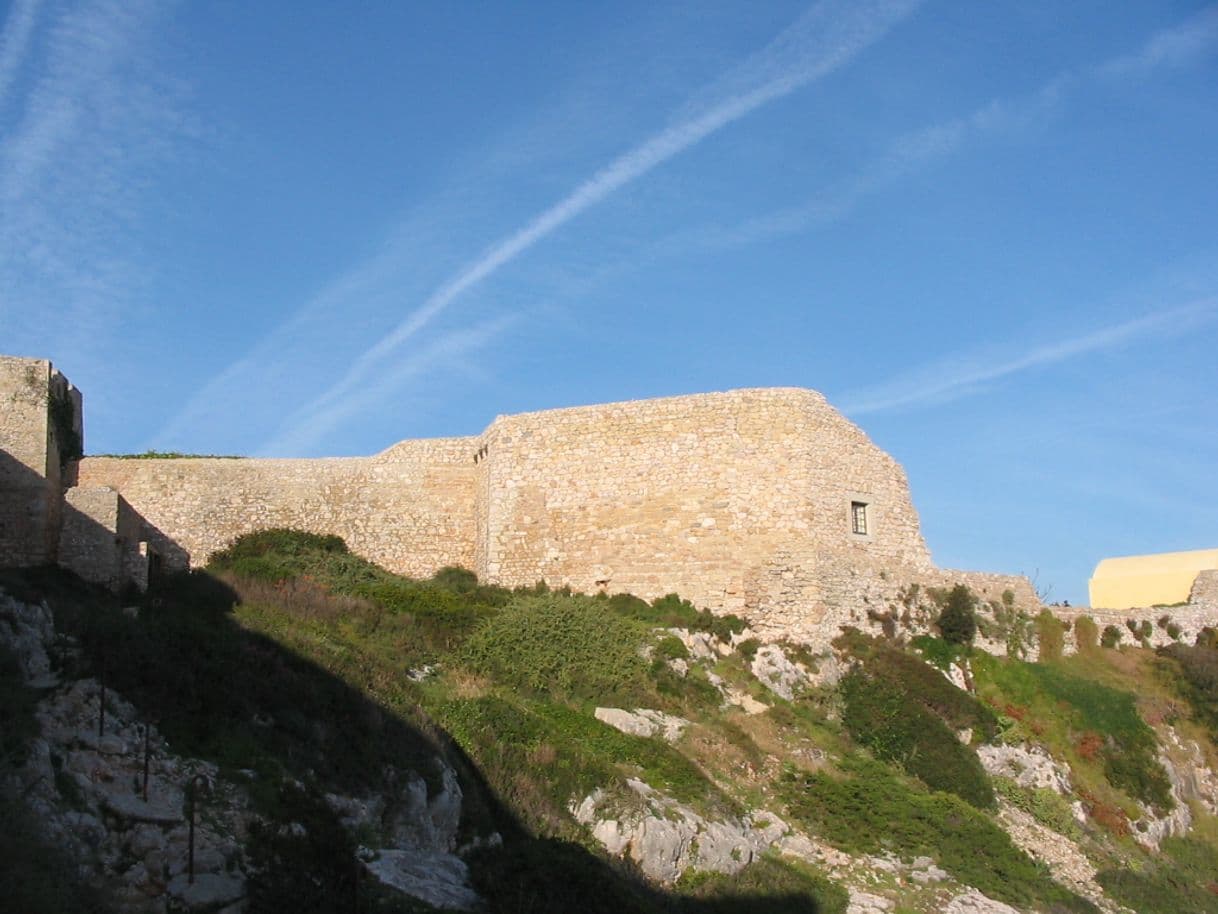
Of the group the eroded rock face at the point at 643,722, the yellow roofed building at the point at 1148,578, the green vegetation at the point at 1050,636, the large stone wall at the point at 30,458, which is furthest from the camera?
the yellow roofed building at the point at 1148,578

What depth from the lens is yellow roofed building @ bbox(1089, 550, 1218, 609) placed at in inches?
1522

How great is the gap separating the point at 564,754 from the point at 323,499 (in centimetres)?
1420

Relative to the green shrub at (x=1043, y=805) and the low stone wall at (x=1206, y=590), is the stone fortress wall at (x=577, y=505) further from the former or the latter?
the low stone wall at (x=1206, y=590)

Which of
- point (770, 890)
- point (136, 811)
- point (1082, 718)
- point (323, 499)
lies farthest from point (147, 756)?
point (1082, 718)

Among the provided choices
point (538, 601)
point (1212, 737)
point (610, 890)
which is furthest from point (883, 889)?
point (1212, 737)

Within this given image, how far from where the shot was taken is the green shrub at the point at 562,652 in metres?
22.5

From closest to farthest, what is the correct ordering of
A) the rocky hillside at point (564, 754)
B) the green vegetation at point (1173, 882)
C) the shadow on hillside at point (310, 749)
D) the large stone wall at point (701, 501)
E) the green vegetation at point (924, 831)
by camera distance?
the rocky hillside at point (564, 754)
the shadow on hillside at point (310, 749)
the green vegetation at point (924, 831)
the green vegetation at point (1173, 882)
the large stone wall at point (701, 501)

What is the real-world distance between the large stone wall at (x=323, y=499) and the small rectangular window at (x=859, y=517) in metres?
10.1

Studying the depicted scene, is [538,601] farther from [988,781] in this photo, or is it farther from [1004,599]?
[1004,599]

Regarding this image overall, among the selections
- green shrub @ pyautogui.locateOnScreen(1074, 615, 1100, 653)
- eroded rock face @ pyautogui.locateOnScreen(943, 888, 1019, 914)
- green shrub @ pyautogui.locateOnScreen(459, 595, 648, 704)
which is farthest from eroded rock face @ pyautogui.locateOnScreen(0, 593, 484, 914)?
green shrub @ pyautogui.locateOnScreen(1074, 615, 1100, 653)

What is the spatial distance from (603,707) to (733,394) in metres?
9.26

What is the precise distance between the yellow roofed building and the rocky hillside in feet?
28.4

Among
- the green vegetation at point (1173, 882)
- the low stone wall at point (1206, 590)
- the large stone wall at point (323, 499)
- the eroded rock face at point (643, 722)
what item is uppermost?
the large stone wall at point (323, 499)

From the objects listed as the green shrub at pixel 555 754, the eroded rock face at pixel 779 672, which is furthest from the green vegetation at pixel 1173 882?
the green shrub at pixel 555 754
